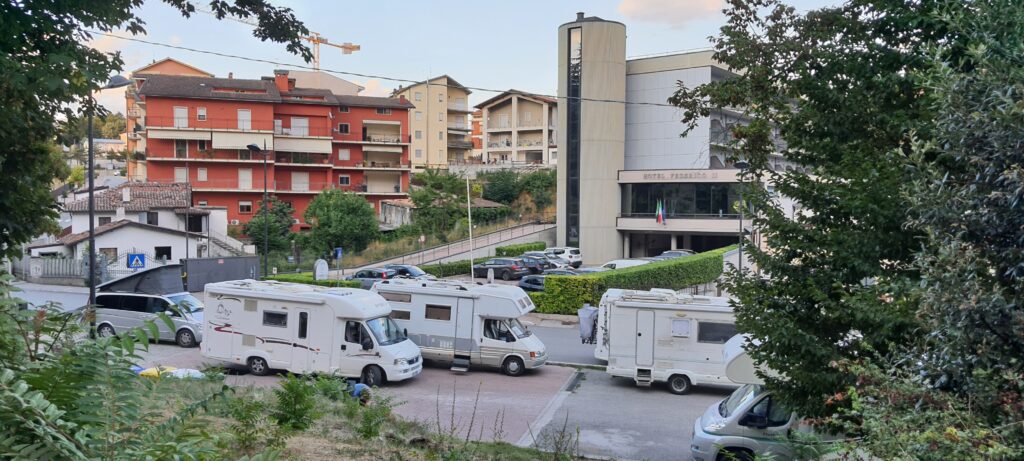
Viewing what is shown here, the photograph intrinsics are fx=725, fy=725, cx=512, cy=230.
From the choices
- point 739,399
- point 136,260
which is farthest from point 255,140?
point 739,399

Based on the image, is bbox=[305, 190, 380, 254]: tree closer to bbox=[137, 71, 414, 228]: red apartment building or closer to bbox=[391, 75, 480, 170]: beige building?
bbox=[137, 71, 414, 228]: red apartment building

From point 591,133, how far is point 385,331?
37105 millimetres

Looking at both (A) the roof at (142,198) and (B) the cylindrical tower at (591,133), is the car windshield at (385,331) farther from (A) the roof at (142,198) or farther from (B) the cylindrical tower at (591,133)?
(B) the cylindrical tower at (591,133)

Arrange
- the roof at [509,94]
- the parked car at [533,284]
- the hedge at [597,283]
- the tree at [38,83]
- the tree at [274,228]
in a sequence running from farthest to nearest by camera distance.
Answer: the roof at [509,94], the tree at [274,228], the parked car at [533,284], the hedge at [597,283], the tree at [38,83]

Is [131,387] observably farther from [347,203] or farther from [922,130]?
[347,203]

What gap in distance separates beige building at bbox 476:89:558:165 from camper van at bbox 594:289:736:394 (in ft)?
237

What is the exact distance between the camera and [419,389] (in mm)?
18000

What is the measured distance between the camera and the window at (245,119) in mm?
62031

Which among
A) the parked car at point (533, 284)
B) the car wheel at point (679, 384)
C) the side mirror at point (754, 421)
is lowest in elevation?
→ the car wheel at point (679, 384)

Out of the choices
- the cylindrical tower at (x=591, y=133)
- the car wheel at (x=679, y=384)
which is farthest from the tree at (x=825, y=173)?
the cylindrical tower at (x=591, y=133)

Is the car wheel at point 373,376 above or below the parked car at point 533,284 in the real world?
below

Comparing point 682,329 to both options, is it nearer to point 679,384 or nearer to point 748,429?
point 679,384

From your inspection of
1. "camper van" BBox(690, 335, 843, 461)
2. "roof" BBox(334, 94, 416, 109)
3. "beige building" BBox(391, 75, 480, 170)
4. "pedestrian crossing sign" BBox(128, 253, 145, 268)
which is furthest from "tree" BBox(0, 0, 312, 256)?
"beige building" BBox(391, 75, 480, 170)

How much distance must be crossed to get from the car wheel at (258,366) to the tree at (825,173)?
13643mm
